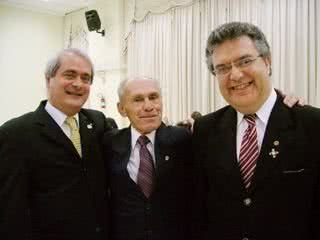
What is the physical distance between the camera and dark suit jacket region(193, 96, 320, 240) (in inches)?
61.1

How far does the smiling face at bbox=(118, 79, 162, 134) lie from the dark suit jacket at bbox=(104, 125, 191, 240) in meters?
0.08

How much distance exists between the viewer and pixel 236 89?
1.68 meters

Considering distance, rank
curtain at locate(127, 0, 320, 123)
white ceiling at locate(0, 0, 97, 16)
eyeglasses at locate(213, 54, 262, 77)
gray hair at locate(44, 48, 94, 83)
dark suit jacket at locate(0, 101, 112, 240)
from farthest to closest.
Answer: white ceiling at locate(0, 0, 97, 16) < curtain at locate(127, 0, 320, 123) < gray hair at locate(44, 48, 94, 83) < dark suit jacket at locate(0, 101, 112, 240) < eyeglasses at locate(213, 54, 262, 77)

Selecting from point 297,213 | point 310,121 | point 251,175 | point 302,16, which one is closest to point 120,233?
point 251,175

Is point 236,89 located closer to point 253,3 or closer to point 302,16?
point 302,16

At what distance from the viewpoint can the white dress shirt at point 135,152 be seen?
6.56 ft

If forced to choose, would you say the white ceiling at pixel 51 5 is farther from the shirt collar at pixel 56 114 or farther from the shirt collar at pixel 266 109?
the shirt collar at pixel 266 109

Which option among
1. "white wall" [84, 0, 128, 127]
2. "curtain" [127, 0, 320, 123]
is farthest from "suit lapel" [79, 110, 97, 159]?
"white wall" [84, 0, 128, 127]

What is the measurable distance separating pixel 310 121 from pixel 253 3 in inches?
174

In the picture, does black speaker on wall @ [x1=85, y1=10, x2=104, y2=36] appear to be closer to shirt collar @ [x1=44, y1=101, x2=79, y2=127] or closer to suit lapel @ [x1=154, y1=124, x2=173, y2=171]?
shirt collar @ [x1=44, y1=101, x2=79, y2=127]

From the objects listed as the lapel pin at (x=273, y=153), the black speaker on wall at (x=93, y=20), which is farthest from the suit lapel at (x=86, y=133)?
the black speaker on wall at (x=93, y=20)

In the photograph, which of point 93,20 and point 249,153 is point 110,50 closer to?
point 93,20

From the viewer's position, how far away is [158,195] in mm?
1934

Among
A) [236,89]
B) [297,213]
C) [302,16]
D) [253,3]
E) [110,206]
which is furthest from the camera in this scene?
[253,3]
